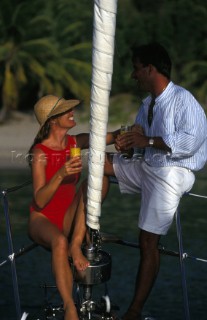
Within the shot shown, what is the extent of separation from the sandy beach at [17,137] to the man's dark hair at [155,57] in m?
12.6

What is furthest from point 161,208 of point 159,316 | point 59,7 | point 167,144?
point 59,7

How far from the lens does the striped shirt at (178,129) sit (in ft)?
18.1

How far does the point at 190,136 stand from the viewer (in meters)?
5.52

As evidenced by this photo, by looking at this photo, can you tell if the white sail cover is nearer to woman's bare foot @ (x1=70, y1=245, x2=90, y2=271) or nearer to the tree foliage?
woman's bare foot @ (x1=70, y1=245, x2=90, y2=271)

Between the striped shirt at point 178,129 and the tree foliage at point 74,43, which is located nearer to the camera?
the striped shirt at point 178,129

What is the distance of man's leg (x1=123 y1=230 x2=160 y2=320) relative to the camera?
220 inches

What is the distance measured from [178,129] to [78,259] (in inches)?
36.9

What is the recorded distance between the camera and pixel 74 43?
82.3 ft

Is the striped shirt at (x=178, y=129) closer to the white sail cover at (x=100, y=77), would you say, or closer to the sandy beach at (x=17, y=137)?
the white sail cover at (x=100, y=77)

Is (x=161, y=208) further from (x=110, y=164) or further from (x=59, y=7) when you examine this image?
(x=59, y=7)

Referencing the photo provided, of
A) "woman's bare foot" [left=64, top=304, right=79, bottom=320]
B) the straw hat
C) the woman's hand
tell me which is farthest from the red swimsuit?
"woman's bare foot" [left=64, top=304, right=79, bottom=320]

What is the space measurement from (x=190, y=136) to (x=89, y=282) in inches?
39.1

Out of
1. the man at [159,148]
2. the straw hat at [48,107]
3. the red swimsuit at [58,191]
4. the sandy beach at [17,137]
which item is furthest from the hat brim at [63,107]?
the sandy beach at [17,137]

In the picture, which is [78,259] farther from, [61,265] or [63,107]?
[63,107]
